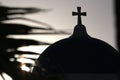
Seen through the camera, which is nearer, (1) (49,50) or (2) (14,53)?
(2) (14,53)

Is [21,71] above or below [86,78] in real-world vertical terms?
above

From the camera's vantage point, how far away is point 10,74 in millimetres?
3932

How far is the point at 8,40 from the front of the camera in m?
4.00

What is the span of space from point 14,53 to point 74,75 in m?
12.8

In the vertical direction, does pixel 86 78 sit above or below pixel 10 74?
below

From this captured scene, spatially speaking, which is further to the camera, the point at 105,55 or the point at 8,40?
the point at 105,55

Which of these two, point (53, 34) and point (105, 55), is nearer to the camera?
point (53, 34)

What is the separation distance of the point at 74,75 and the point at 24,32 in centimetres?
1277

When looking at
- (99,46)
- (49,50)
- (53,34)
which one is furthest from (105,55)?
(53,34)

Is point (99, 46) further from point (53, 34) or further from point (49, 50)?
point (53, 34)

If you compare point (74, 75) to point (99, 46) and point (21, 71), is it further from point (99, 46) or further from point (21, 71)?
point (21, 71)

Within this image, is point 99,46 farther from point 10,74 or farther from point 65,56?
point 10,74

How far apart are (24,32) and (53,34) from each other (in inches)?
10.3

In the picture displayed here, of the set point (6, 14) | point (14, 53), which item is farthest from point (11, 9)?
point (14, 53)
